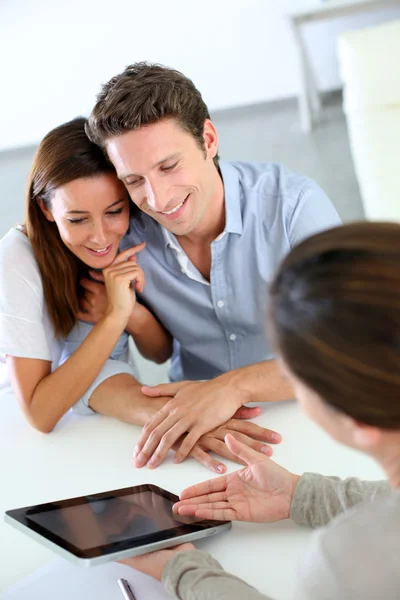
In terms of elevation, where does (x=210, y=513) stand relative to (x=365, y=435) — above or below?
below

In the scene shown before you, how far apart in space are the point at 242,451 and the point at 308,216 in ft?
1.94

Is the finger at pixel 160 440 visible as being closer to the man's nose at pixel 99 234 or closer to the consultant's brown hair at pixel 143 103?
the man's nose at pixel 99 234

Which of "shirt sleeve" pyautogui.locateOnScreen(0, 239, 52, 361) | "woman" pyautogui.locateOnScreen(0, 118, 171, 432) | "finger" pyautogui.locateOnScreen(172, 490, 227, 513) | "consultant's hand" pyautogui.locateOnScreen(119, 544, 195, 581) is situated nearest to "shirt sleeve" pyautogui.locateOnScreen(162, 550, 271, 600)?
"consultant's hand" pyautogui.locateOnScreen(119, 544, 195, 581)

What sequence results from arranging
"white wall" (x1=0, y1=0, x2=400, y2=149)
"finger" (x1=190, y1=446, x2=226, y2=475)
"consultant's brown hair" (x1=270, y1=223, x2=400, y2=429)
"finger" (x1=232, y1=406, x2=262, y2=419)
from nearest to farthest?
1. "consultant's brown hair" (x1=270, y1=223, x2=400, y2=429)
2. "finger" (x1=190, y1=446, x2=226, y2=475)
3. "finger" (x1=232, y1=406, x2=262, y2=419)
4. "white wall" (x1=0, y1=0, x2=400, y2=149)

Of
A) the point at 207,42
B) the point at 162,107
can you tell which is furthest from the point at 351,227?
the point at 207,42

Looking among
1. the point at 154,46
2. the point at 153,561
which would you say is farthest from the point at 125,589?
the point at 154,46

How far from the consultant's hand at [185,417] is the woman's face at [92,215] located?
322 millimetres

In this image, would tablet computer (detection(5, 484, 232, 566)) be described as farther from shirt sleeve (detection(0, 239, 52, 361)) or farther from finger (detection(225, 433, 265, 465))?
shirt sleeve (detection(0, 239, 52, 361))

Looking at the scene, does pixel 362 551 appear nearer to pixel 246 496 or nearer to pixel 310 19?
pixel 246 496

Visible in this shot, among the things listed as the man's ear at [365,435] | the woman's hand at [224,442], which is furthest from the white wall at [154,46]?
the man's ear at [365,435]

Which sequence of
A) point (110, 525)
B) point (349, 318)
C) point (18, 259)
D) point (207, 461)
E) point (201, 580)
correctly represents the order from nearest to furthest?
point (349, 318) < point (201, 580) < point (110, 525) < point (207, 461) < point (18, 259)

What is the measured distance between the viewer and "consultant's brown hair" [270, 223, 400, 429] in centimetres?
63

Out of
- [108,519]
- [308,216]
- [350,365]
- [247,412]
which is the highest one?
[350,365]

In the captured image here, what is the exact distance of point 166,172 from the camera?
58.6 inches
